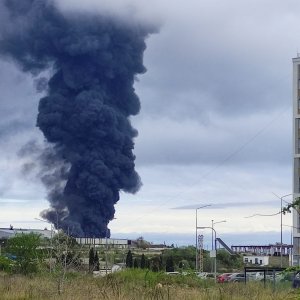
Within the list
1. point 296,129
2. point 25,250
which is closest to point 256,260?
point 296,129

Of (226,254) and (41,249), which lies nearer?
(41,249)

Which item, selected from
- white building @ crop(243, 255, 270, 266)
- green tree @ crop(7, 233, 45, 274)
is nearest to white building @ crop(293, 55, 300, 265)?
white building @ crop(243, 255, 270, 266)

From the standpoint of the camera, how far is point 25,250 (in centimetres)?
4172

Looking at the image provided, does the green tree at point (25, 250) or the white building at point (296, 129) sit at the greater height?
the white building at point (296, 129)

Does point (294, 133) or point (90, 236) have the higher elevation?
point (294, 133)

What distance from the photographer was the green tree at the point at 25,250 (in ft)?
132

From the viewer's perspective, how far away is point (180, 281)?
26.8 meters

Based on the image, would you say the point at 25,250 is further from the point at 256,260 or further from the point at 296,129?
the point at 256,260

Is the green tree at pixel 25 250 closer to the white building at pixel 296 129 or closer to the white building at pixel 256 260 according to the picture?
the white building at pixel 296 129

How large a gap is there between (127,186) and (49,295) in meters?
66.0

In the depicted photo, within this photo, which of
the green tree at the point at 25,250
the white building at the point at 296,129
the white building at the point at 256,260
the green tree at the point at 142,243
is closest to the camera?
the green tree at the point at 25,250

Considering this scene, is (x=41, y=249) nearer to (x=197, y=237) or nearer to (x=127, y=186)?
(x=197, y=237)

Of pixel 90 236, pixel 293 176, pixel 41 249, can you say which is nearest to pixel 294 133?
pixel 293 176

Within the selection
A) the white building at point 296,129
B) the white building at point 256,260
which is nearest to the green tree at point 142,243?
the white building at point 256,260
